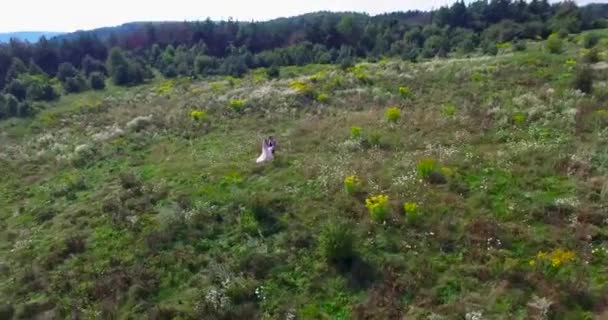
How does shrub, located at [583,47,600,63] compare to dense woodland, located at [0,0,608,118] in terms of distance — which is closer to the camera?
shrub, located at [583,47,600,63]

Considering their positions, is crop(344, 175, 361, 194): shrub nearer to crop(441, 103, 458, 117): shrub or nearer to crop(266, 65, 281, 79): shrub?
crop(441, 103, 458, 117): shrub

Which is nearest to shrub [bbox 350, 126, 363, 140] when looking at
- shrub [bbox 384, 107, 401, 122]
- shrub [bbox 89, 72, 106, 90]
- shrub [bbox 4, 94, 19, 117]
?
shrub [bbox 384, 107, 401, 122]

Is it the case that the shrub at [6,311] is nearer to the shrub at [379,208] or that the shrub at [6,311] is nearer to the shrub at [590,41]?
the shrub at [379,208]

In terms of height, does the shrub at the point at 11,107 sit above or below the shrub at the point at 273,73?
below

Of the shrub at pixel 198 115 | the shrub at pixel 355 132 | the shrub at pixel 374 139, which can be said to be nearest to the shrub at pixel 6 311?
the shrub at pixel 374 139

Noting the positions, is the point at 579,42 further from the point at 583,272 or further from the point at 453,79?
the point at 583,272

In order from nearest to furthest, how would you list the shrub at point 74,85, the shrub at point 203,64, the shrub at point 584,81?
the shrub at point 584,81, the shrub at point 74,85, the shrub at point 203,64

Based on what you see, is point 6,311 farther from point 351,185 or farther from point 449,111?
point 449,111
